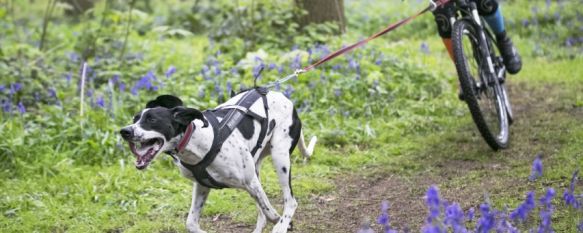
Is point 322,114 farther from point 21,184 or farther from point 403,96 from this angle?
point 21,184

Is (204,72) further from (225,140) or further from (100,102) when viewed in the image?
(225,140)

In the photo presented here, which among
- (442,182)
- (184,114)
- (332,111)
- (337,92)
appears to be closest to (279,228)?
(184,114)

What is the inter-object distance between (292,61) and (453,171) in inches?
107

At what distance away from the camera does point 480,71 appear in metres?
6.44

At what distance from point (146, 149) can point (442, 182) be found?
2573 mm

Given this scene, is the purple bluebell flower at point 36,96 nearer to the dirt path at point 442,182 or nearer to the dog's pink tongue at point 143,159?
the dirt path at point 442,182

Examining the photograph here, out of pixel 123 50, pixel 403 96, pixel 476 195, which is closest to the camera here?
pixel 476 195

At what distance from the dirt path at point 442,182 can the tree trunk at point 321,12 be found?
3.14 metres

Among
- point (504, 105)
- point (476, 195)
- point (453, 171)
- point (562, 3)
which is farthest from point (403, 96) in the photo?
point (562, 3)

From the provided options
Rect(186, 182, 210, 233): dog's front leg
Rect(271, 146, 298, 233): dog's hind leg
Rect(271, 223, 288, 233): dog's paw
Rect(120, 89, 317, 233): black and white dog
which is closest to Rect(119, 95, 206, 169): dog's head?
Rect(120, 89, 317, 233): black and white dog

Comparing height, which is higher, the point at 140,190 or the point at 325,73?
the point at 325,73

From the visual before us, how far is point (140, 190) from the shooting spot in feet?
19.5

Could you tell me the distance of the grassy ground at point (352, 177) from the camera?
207 inches

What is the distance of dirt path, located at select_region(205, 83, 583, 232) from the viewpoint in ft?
16.8
